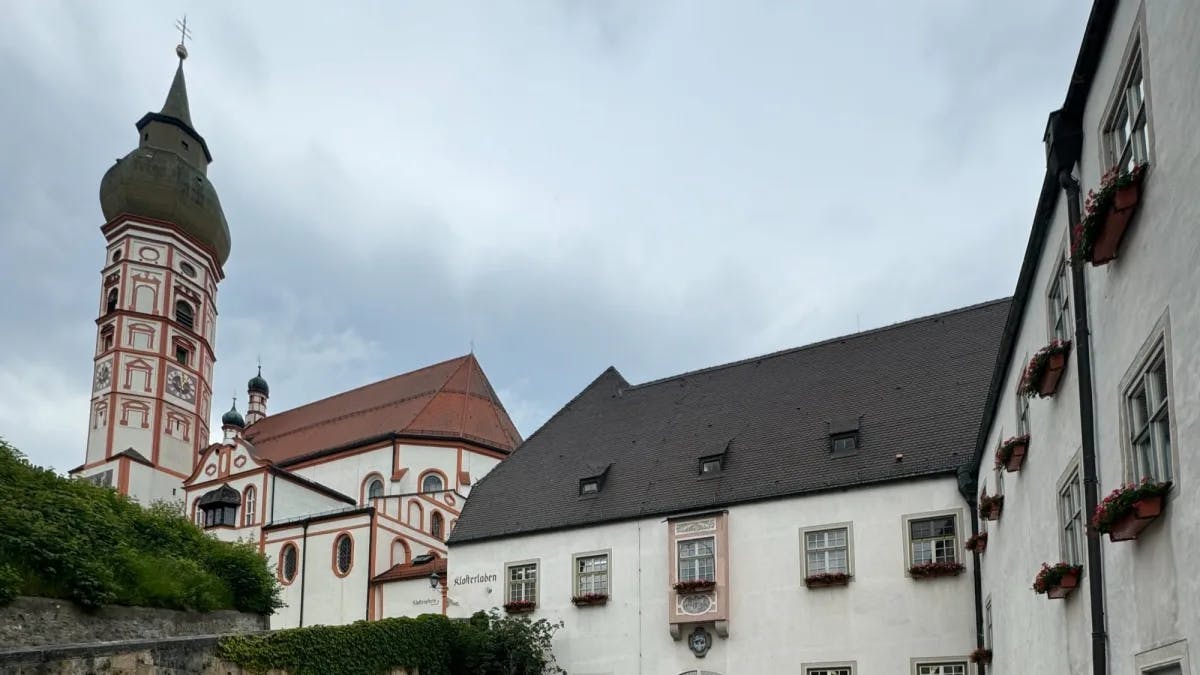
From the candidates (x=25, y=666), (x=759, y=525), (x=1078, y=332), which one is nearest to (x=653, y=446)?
(x=759, y=525)

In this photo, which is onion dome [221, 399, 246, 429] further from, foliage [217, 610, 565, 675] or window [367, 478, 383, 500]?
foliage [217, 610, 565, 675]

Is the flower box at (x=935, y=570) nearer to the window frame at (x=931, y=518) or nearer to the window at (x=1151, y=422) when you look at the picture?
the window frame at (x=931, y=518)

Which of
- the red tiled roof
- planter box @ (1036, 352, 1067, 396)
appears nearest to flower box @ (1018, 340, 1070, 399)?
planter box @ (1036, 352, 1067, 396)

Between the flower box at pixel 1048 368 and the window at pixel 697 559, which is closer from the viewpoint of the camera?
the flower box at pixel 1048 368

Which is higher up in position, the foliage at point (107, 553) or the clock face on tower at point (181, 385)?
the clock face on tower at point (181, 385)

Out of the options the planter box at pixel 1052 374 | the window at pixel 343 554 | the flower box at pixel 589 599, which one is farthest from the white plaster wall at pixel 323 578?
the planter box at pixel 1052 374

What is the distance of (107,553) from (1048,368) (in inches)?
613

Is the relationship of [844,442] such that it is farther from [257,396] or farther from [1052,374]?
[257,396]

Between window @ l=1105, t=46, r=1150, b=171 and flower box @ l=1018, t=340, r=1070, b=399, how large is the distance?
1.91 meters

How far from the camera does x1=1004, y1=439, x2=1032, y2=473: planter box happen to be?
12281 millimetres

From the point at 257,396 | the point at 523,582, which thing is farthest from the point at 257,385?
the point at 523,582

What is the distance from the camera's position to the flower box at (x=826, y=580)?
21.5m

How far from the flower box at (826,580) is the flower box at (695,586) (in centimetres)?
200

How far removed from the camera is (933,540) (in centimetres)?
2088
